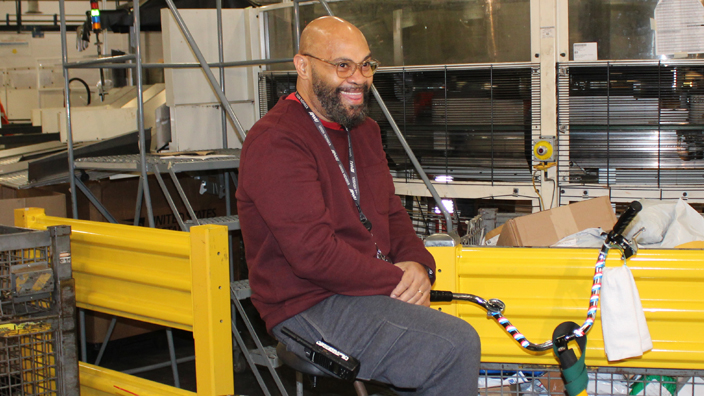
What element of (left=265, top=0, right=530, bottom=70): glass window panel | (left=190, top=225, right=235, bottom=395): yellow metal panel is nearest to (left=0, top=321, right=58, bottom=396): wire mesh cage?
(left=190, top=225, right=235, bottom=395): yellow metal panel

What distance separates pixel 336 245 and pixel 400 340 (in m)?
0.31

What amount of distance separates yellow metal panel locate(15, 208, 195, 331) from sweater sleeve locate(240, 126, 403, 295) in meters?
0.42

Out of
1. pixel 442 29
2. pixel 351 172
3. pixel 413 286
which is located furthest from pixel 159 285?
pixel 442 29

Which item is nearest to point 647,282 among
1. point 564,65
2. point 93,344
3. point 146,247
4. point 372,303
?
point 372,303

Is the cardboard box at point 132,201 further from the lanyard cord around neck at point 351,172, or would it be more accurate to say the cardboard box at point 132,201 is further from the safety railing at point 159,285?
the lanyard cord around neck at point 351,172

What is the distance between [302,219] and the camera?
5.28ft

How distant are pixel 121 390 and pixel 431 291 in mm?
1201

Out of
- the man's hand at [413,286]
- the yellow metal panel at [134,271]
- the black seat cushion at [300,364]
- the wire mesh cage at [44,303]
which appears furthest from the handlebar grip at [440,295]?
the wire mesh cage at [44,303]

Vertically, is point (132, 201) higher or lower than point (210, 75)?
lower

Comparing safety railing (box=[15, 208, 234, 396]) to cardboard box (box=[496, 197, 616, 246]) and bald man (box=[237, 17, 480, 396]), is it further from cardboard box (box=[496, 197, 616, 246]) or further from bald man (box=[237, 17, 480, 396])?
cardboard box (box=[496, 197, 616, 246])

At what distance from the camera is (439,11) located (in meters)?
3.83

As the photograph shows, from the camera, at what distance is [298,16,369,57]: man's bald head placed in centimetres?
184

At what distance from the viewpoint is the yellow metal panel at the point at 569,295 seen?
1.76m

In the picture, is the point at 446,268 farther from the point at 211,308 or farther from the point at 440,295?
the point at 211,308
